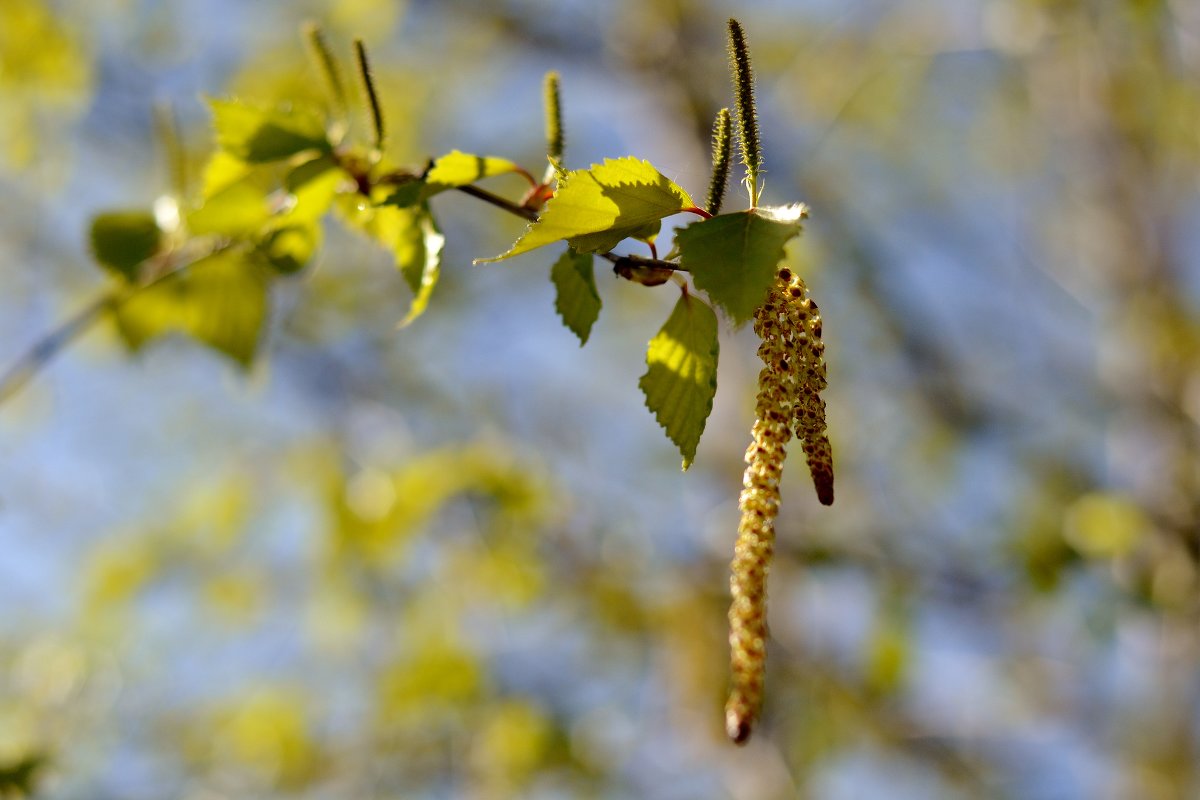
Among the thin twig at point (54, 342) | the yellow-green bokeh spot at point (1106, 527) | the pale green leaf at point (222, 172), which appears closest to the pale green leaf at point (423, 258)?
the pale green leaf at point (222, 172)

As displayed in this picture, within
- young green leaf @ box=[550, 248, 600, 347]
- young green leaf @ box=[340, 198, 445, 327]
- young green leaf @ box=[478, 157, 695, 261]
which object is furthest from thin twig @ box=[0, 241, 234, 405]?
young green leaf @ box=[478, 157, 695, 261]

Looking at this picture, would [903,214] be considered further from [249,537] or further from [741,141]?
[741,141]

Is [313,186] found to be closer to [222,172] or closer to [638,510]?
[222,172]

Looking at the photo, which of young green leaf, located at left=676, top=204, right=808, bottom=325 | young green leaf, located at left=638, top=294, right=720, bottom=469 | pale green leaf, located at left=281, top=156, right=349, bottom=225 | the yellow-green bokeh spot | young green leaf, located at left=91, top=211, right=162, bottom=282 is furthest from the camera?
the yellow-green bokeh spot

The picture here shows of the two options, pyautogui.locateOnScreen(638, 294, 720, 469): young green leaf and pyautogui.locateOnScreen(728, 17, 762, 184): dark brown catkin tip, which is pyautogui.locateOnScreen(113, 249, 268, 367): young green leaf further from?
pyautogui.locateOnScreen(728, 17, 762, 184): dark brown catkin tip

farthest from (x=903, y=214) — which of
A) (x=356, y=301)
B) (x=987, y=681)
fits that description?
(x=356, y=301)

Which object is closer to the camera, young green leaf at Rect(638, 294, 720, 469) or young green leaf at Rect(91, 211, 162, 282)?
young green leaf at Rect(638, 294, 720, 469)

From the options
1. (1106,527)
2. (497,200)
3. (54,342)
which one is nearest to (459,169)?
(497,200)
